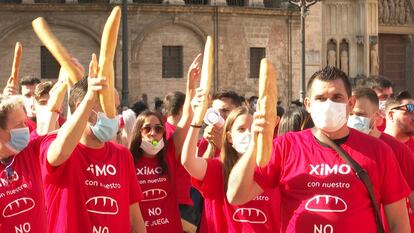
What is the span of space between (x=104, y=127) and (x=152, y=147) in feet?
6.42

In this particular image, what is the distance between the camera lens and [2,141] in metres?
6.00

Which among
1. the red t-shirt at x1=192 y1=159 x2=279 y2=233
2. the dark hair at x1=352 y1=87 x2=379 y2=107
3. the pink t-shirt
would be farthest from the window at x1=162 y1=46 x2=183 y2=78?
the red t-shirt at x1=192 y1=159 x2=279 y2=233

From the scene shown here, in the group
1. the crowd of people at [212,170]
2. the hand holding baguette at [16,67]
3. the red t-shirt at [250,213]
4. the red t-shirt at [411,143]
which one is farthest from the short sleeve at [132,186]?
the red t-shirt at [411,143]

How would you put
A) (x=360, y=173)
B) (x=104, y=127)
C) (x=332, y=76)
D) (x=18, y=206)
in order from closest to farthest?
(x=360, y=173), (x=332, y=76), (x=104, y=127), (x=18, y=206)

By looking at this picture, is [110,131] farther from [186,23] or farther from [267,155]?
[186,23]

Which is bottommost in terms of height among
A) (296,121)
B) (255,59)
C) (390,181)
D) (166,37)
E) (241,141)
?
(390,181)

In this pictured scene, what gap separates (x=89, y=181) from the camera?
5922mm

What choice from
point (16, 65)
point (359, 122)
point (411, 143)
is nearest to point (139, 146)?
point (16, 65)

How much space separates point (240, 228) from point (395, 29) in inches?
1347

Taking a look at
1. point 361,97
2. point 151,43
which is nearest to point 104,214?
point 361,97

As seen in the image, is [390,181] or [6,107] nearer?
[390,181]

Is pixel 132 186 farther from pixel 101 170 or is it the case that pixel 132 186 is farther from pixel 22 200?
pixel 22 200

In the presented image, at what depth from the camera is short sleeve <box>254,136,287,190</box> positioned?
17.4 feet

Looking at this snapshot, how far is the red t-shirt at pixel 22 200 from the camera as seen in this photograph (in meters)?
5.92
